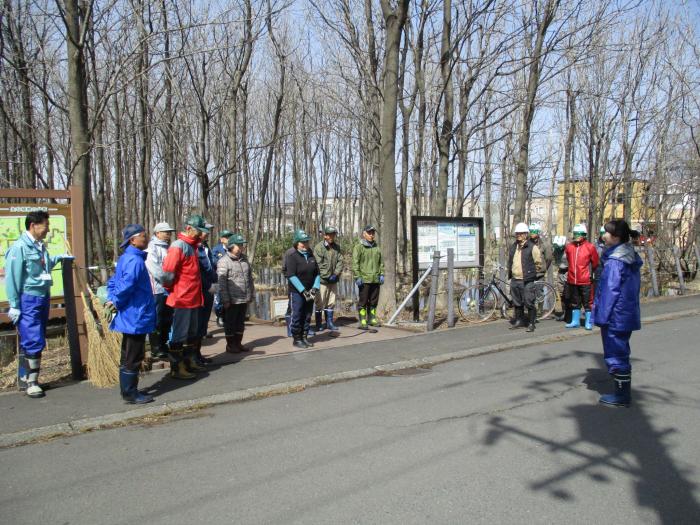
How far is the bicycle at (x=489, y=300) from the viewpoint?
11648 millimetres

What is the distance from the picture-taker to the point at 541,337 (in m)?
9.73

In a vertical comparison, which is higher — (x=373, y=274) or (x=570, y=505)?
(x=373, y=274)

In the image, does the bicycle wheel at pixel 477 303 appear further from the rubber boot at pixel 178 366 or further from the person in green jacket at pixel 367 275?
the rubber boot at pixel 178 366

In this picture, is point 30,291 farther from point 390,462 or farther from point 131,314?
point 390,462

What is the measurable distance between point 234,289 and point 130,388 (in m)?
2.63

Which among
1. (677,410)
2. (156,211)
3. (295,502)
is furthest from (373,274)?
(156,211)

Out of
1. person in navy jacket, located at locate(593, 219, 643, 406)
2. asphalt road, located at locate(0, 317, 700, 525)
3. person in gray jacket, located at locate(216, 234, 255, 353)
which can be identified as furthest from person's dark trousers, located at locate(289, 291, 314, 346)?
person in navy jacket, located at locate(593, 219, 643, 406)

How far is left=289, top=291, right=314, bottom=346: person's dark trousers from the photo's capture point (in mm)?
8742

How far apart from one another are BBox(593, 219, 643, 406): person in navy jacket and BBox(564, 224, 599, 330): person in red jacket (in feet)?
16.5

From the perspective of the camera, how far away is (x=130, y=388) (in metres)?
5.89

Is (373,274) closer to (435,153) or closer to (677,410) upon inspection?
(677,410)

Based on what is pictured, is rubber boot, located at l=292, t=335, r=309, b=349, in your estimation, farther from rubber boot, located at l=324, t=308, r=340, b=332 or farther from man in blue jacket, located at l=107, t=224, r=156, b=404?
man in blue jacket, located at l=107, t=224, r=156, b=404

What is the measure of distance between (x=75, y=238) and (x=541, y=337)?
7.39 meters

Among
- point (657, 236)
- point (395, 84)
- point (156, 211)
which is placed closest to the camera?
point (395, 84)
